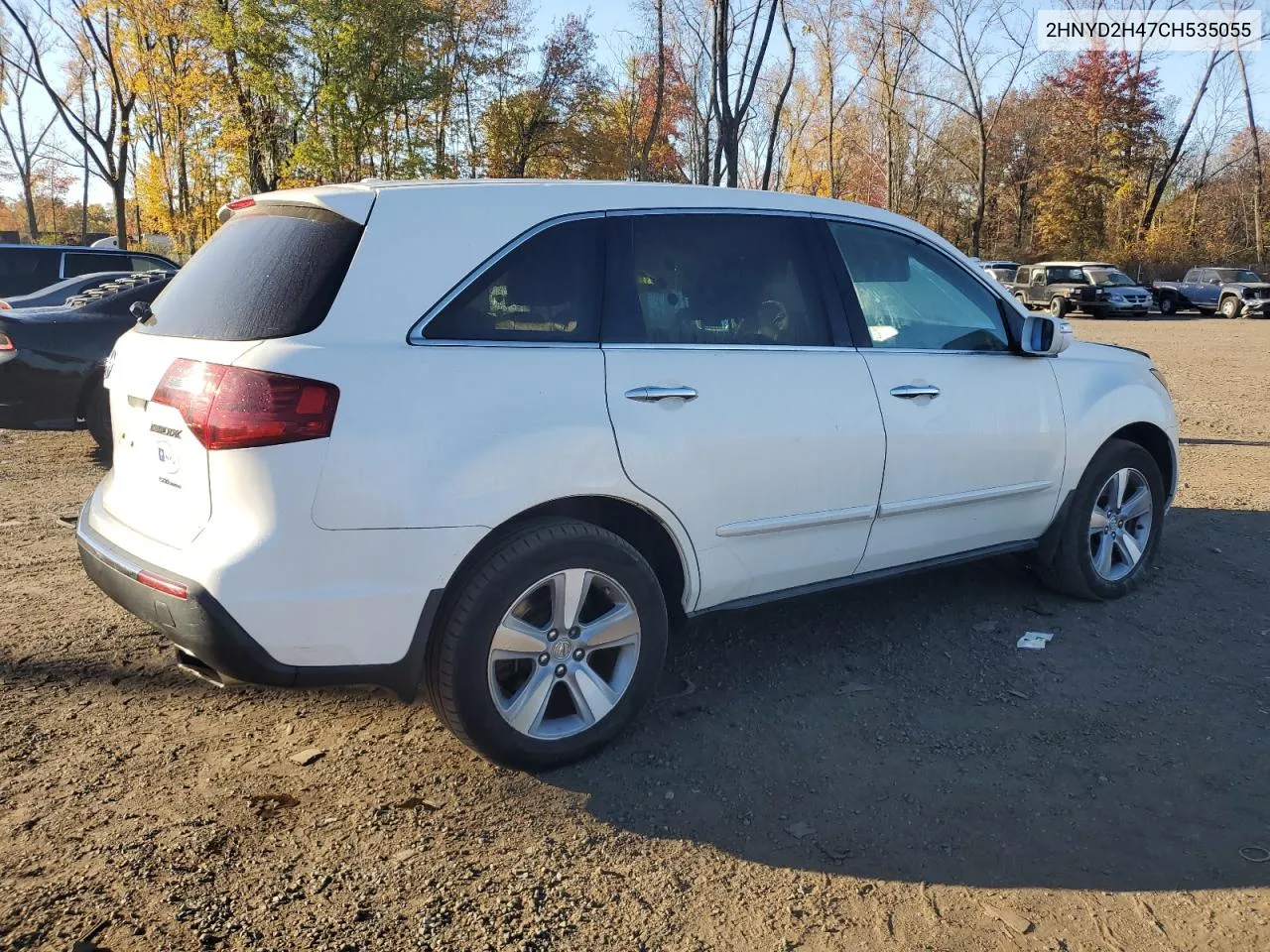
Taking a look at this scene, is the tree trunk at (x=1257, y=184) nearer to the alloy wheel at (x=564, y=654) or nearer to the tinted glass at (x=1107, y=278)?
the tinted glass at (x=1107, y=278)

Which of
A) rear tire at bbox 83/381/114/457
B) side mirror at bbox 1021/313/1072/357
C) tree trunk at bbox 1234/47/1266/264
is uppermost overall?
tree trunk at bbox 1234/47/1266/264

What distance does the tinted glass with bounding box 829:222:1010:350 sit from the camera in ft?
13.1

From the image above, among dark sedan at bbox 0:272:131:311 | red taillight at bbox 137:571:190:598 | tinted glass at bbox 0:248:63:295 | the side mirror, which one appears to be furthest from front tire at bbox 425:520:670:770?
tinted glass at bbox 0:248:63:295

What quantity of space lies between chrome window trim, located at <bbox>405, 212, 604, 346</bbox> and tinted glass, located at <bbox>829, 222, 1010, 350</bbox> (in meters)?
A: 1.22

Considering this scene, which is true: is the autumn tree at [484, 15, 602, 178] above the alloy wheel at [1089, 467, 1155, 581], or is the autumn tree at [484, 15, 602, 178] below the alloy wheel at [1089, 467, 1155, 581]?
above

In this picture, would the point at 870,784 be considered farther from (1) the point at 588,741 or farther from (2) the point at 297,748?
(2) the point at 297,748

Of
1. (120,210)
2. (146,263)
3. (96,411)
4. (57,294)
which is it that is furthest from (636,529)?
(120,210)

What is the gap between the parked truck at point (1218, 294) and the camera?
32.2m

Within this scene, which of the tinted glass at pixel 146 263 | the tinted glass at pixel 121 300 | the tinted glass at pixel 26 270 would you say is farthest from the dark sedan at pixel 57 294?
the tinted glass at pixel 146 263

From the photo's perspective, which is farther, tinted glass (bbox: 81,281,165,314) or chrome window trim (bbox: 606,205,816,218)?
tinted glass (bbox: 81,281,165,314)

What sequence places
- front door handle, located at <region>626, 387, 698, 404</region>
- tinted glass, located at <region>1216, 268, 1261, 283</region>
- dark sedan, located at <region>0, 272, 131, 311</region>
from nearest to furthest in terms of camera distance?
front door handle, located at <region>626, 387, 698, 404</region>
dark sedan, located at <region>0, 272, 131, 311</region>
tinted glass, located at <region>1216, 268, 1261, 283</region>

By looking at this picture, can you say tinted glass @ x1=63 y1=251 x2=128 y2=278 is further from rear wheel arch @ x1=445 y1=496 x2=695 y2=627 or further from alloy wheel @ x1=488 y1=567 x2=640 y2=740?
alloy wheel @ x1=488 y1=567 x2=640 y2=740

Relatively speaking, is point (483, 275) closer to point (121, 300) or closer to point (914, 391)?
point (914, 391)

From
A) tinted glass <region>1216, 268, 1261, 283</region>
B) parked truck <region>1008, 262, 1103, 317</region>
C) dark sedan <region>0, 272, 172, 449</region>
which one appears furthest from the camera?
tinted glass <region>1216, 268, 1261, 283</region>
